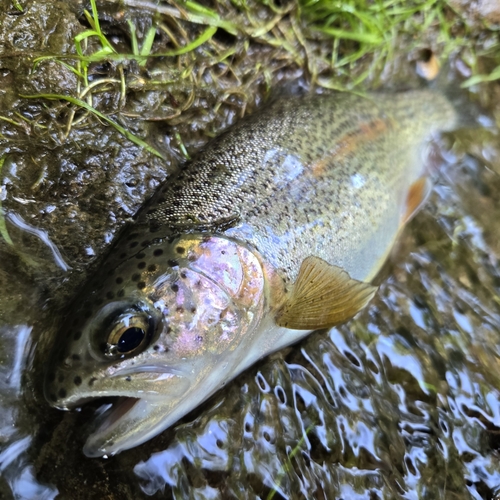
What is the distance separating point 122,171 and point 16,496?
153cm

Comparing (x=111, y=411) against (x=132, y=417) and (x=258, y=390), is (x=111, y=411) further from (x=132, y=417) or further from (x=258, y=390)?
(x=258, y=390)

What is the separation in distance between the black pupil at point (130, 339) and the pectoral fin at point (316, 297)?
2.20ft

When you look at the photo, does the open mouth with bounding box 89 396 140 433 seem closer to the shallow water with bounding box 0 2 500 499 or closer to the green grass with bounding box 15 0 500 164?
the shallow water with bounding box 0 2 500 499

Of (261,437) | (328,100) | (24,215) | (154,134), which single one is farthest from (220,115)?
(261,437)

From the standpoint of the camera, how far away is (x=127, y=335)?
1.69 meters

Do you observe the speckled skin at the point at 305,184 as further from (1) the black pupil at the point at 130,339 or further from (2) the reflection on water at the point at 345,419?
(1) the black pupil at the point at 130,339

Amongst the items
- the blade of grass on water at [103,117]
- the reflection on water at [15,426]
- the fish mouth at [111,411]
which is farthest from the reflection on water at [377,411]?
the blade of grass on water at [103,117]

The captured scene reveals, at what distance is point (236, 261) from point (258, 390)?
697 mm

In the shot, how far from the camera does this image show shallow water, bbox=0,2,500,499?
74.3 inches

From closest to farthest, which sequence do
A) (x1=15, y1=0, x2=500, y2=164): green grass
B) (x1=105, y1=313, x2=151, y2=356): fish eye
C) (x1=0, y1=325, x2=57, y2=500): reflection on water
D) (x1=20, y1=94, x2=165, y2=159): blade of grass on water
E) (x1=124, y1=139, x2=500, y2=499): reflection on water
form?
(x1=105, y1=313, x2=151, y2=356): fish eye < (x1=0, y1=325, x2=57, y2=500): reflection on water < (x1=124, y1=139, x2=500, y2=499): reflection on water < (x1=20, y1=94, x2=165, y2=159): blade of grass on water < (x1=15, y1=0, x2=500, y2=164): green grass

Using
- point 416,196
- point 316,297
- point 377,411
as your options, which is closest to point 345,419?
point 377,411

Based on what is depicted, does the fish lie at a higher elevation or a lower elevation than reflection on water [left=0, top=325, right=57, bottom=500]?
higher

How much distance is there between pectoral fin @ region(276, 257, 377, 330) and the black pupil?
671 millimetres

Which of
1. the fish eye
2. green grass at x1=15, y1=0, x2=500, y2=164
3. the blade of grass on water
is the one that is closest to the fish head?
the fish eye
